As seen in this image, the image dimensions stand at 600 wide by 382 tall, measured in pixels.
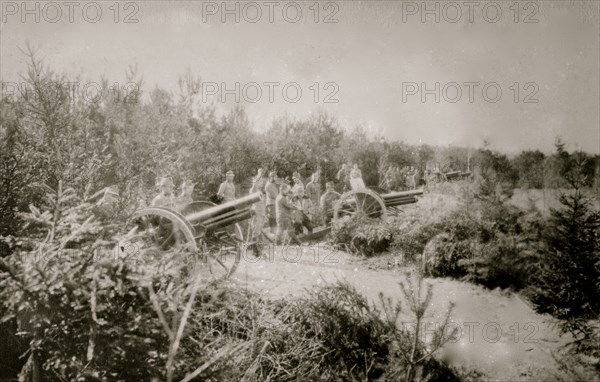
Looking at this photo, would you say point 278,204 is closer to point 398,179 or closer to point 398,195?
point 398,195

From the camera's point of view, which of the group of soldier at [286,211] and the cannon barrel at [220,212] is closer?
the cannon barrel at [220,212]

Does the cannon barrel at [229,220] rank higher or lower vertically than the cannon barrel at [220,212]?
lower

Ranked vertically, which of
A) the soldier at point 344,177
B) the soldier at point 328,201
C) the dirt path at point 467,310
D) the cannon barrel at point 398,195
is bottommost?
the dirt path at point 467,310

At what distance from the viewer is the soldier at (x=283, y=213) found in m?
10.3

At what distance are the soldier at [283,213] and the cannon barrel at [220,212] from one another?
8.45 ft

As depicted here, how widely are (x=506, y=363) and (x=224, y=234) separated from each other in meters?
5.58

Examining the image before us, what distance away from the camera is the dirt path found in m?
4.91

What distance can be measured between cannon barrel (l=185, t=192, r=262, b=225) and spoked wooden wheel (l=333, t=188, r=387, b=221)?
4.31 metres

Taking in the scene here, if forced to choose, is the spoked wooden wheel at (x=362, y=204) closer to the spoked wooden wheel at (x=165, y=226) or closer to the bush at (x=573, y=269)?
the bush at (x=573, y=269)

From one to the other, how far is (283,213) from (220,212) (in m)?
3.54

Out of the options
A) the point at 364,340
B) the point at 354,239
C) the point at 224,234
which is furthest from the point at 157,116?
the point at 364,340

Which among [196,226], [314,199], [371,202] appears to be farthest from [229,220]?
[314,199]

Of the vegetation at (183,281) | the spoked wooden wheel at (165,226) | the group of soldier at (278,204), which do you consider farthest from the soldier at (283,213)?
the spoked wooden wheel at (165,226)

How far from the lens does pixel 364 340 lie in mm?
4863
